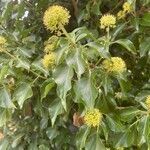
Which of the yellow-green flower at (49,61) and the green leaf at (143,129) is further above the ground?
the yellow-green flower at (49,61)

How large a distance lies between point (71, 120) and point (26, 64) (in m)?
0.44

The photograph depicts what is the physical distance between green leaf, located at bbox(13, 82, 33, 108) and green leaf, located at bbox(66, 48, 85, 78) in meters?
0.22

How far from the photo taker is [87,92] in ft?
3.51

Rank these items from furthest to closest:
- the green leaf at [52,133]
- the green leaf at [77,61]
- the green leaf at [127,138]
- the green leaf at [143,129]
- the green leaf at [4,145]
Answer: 1. the green leaf at [4,145]
2. the green leaf at [52,133]
3. the green leaf at [127,138]
4. the green leaf at [143,129]
5. the green leaf at [77,61]

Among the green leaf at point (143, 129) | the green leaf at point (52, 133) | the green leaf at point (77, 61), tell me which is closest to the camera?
the green leaf at point (77, 61)

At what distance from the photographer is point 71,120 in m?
1.54

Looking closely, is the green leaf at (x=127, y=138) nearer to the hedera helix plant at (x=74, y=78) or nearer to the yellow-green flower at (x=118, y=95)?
the hedera helix plant at (x=74, y=78)

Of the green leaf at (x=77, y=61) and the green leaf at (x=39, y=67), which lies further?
the green leaf at (x=39, y=67)

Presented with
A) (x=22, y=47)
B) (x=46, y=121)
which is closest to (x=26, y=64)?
(x=22, y=47)

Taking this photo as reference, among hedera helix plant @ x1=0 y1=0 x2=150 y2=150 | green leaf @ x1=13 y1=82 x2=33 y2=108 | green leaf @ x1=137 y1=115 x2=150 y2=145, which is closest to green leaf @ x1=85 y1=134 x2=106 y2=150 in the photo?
hedera helix plant @ x1=0 y1=0 x2=150 y2=150

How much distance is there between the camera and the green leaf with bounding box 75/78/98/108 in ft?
3.51

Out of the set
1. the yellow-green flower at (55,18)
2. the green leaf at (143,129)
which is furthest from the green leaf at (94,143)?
the yellow-green flower at (55,18)

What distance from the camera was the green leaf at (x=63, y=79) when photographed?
1.05m

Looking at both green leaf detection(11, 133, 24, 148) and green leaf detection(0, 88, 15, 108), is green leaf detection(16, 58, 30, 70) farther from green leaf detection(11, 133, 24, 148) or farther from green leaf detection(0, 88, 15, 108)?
green leaf detection(11, 133, 24, 148)
